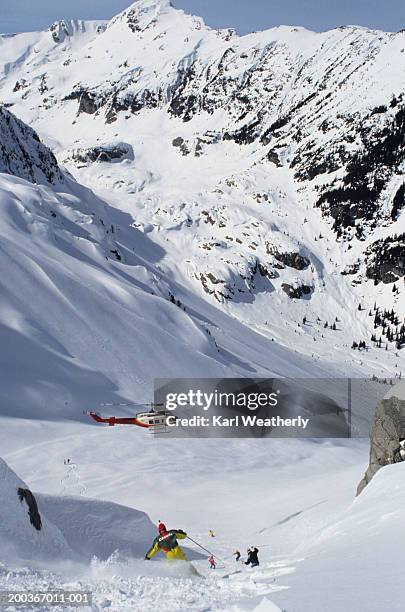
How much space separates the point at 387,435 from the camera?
2148cm

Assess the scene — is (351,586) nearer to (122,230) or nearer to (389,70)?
(122,230)

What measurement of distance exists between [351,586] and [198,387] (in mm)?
49221

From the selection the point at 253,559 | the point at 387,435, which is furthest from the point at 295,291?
the point at 253,559

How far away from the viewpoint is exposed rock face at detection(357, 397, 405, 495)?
21016mm

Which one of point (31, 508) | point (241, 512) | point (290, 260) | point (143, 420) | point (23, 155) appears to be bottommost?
point (241, 512)

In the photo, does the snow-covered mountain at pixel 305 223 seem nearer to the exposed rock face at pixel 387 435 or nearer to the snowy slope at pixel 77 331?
the snowy slope at pixel 77 331

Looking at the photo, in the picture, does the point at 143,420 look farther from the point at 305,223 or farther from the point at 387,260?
the point at 305,223

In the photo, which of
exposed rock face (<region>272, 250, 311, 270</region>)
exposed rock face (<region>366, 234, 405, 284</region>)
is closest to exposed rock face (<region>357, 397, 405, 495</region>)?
exposed rock face (<region>272, 250, 311, 270</region>)

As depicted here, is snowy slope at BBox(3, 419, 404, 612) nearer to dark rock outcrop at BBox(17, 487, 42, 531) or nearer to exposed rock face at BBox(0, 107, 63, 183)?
dark rock outcrop at BBox(17, 487, 42, 531)

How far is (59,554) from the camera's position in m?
12.8

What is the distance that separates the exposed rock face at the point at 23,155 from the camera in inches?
4272

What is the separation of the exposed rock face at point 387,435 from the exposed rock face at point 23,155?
95.8m

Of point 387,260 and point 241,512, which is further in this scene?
point 387,260

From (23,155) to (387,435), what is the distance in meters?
110
